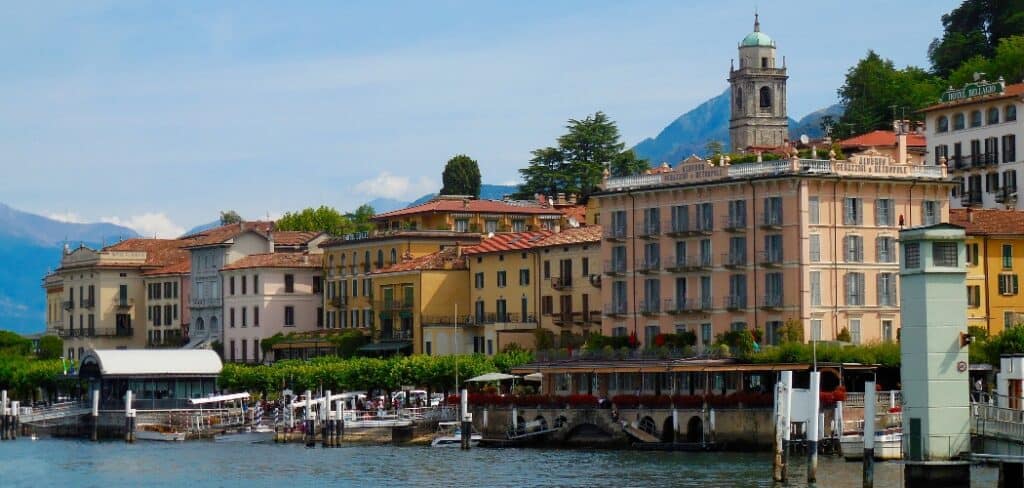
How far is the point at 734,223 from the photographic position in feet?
326

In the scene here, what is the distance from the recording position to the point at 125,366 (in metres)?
124

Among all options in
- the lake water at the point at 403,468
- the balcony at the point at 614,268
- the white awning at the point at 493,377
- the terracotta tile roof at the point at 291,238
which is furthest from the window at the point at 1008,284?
the terracotta tile roof at the point at 291,238

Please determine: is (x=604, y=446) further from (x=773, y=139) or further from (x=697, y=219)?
(x=773, y=139)

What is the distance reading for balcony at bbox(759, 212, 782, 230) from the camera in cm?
9738

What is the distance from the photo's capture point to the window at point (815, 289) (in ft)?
317

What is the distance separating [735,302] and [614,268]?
9.10m

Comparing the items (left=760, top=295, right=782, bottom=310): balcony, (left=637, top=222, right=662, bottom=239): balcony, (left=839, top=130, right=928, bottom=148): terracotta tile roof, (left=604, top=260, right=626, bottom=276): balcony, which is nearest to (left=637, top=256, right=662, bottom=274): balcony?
(left=637, top=222, right=662, bottom=239): balcony

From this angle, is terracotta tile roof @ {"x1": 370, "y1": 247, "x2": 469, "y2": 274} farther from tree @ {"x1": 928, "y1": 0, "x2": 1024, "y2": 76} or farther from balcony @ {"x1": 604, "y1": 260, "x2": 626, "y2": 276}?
tree @ {"x1": 928, "y1": 0, "x2": 1024, "y2": 76}

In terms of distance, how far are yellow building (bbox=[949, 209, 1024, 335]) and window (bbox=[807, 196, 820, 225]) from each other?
7773 millimetres

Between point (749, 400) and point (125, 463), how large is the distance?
27250 mm

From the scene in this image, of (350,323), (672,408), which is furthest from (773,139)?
(672,408)

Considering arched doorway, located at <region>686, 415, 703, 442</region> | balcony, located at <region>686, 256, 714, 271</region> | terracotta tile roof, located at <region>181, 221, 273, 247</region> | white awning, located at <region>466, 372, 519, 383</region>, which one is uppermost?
terracotta tile roof, located at <region>181, 221, 273, 247</region>

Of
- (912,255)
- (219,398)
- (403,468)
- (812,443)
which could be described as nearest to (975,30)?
(219,398)

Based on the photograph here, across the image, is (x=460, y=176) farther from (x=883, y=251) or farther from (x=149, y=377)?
(x=883, y=251)
